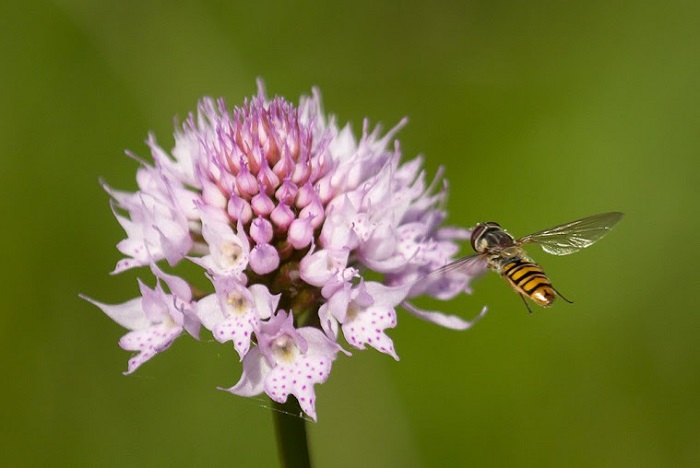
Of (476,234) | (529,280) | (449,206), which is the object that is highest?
(449,206)

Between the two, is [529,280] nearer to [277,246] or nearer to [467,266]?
[467,266]

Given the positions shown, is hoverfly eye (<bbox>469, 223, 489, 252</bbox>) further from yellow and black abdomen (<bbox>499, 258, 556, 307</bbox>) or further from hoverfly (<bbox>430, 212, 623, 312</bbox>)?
yellow and black abdomen (<bbox>499, 258, 556, 307</bbox>)

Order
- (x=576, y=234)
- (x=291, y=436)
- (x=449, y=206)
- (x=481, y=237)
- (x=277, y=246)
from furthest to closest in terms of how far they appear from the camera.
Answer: (x=449, y=206)
(x=481, y=237)
(x=576, y=234)
(x=277, y=246)
(x=291, y=436)

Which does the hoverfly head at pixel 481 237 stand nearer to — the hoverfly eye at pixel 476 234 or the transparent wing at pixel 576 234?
the hoverfly eye at pixel 476 234

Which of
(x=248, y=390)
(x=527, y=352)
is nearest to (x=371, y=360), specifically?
(x=527, y=352)

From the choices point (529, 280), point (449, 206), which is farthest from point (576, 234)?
point (449, 206)

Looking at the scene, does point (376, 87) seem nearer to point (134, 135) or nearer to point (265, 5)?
point (265, 5)
